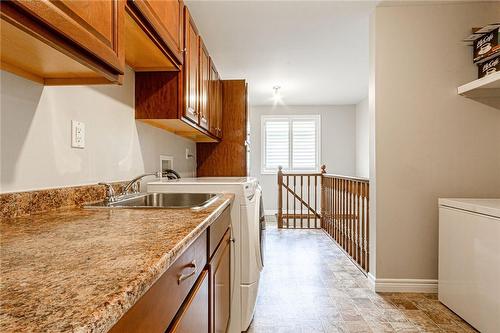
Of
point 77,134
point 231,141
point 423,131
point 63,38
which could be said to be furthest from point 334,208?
point 63,38

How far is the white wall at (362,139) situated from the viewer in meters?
6.07

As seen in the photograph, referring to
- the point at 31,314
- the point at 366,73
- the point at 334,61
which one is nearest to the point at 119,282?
the point at 31,314

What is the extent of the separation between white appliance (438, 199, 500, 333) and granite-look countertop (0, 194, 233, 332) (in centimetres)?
174

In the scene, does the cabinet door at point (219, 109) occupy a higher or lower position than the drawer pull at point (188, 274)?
higher

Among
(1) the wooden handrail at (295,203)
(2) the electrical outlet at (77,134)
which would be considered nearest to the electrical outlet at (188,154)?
(2) the electrical outlet at (77,134)

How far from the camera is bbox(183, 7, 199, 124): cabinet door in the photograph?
1978mm

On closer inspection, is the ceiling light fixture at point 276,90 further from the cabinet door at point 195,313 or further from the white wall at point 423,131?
the cabinet door at point 195,313

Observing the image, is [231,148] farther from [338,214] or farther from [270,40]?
[338,214]

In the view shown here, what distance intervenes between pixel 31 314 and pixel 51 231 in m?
0.55

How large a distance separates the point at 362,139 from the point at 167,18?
5495 mm

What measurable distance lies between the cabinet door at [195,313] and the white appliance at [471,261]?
66.1 inches

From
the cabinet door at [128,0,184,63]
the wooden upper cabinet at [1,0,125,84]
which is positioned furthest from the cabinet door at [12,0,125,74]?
the cabinet door at [128,0,184,63]

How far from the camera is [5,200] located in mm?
1012

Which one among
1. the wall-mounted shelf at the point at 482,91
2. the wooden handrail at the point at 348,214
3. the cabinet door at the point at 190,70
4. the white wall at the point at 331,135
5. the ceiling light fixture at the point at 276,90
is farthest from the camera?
the white wall at the point at 331,135
